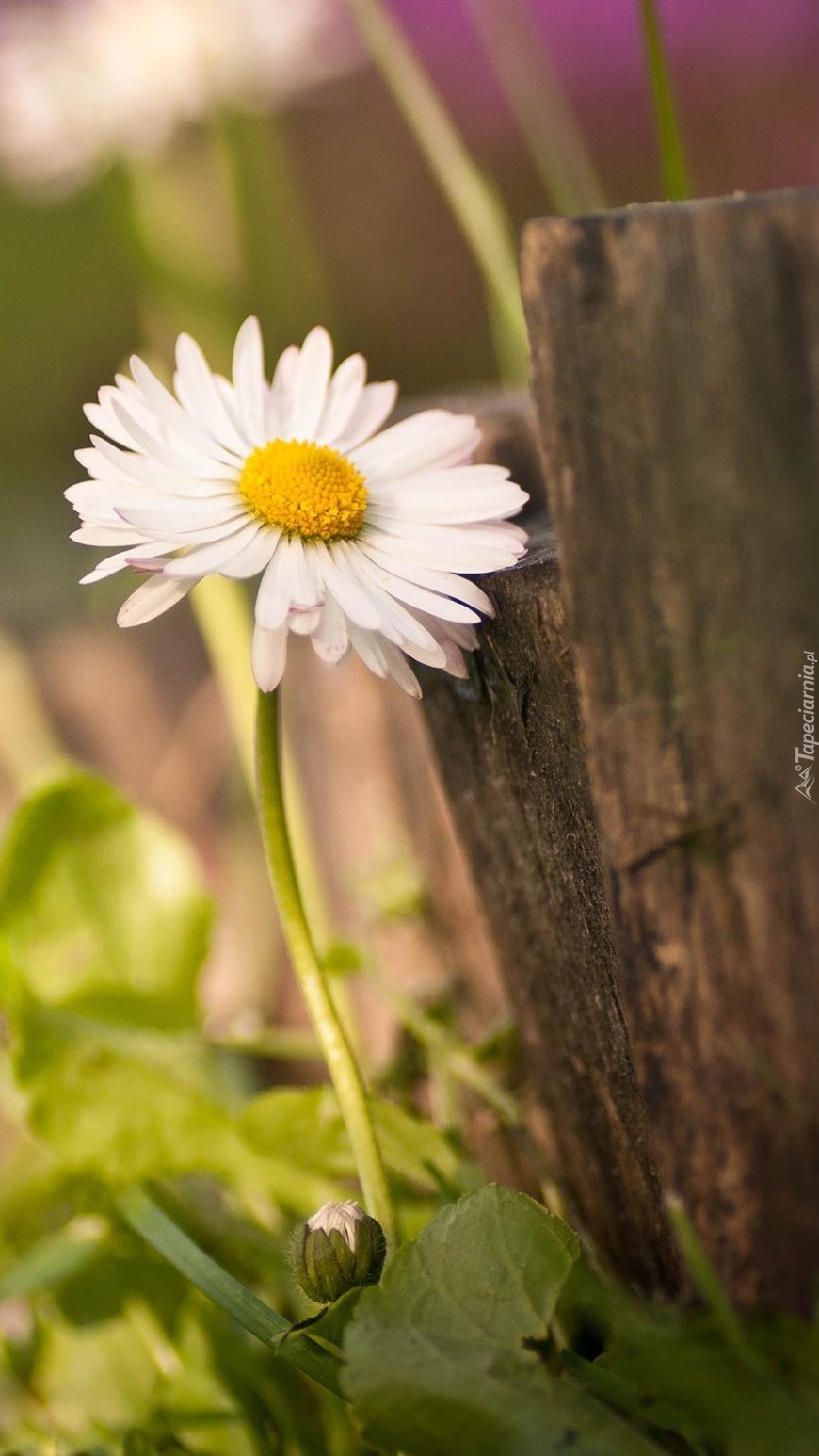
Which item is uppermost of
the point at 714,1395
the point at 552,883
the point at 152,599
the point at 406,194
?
the point at 406,194

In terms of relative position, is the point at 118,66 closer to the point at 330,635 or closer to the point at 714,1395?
the point at 330,635

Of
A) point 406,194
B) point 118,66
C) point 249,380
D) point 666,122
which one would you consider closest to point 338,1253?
point 249,380

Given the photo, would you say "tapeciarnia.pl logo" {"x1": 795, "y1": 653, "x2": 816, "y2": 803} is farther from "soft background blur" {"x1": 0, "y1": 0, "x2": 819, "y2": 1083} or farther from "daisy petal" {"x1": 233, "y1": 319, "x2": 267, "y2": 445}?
"soft background blur" {"x1": 0, "y1": 0, "x2": 819, "y2": 1083}

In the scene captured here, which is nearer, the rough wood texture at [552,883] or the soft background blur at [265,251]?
the rough wood texture at [552,883]

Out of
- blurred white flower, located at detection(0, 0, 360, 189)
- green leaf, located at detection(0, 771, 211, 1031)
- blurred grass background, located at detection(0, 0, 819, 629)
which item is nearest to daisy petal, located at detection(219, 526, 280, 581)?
green leaf, located at detection(0, 771, 211, 1031)

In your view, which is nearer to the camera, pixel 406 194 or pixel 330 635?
pixel 330 635

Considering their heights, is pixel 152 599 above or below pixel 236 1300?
above

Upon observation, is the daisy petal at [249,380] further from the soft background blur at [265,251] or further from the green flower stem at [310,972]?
the soft background blur at [265,251]

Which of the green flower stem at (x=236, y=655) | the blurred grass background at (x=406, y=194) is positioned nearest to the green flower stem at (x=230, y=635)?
the green flower stem at (x=236, y=655)
